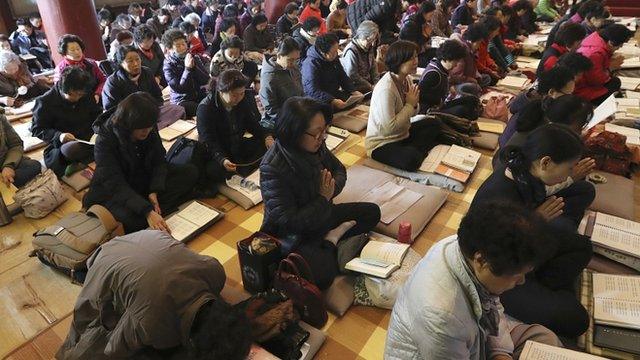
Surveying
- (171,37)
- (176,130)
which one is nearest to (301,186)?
(176,130)

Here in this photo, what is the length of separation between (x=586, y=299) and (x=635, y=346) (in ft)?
1.19

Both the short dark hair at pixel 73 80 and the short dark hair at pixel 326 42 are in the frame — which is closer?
the short dark hair at pixel 73 80

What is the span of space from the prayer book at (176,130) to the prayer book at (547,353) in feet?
13.3

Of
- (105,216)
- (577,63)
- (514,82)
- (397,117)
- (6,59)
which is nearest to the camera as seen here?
(105,216)

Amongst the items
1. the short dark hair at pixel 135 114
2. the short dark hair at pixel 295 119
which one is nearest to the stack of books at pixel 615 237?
the short dark hair at pixel 295 119

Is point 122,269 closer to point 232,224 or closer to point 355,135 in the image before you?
point 232,224

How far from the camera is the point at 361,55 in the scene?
5.82 m

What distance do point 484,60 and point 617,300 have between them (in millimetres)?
4778

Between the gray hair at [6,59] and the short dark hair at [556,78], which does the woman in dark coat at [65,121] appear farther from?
the short dark hair at [556,78]

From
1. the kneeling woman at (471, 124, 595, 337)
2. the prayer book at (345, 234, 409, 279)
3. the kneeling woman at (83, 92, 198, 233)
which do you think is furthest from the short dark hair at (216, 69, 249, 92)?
the kneeling woman at (471, 124, 595, 337)

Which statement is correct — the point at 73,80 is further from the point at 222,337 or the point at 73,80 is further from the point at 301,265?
the point at 222,337

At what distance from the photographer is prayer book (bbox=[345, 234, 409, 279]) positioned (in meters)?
2.59

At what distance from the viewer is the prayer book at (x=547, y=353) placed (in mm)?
1988

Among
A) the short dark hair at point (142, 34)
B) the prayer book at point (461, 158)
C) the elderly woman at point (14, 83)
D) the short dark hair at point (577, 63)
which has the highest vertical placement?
the short dark hair at point (577, 63)
